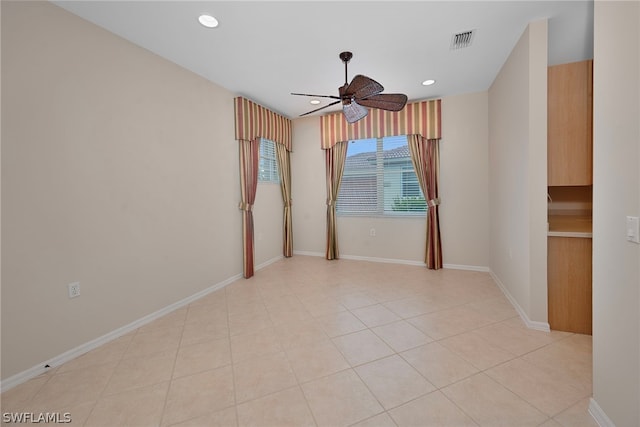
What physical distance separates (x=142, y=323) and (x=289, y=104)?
3.62m

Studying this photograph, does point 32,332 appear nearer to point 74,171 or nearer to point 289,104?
point 74,171

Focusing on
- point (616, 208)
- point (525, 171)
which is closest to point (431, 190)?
point (525, 171)

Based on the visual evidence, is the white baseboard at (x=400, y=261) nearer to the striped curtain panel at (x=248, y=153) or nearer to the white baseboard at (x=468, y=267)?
the white baseboard at (x=468, y=267)

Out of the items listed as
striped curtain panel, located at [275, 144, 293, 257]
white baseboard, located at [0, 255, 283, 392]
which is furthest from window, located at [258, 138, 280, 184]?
white baseboard, located at [0, 255, 283, 392]

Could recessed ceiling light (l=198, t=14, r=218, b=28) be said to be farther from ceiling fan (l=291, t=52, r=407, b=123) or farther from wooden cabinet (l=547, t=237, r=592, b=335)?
wooden cabinet (l=547, t=237, r=592, b=335)

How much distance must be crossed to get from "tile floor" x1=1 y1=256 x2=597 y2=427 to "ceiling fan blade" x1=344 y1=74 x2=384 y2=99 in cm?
216

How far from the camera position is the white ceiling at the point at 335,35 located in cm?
212

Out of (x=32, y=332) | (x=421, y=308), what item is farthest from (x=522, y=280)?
(x=32, y=332)

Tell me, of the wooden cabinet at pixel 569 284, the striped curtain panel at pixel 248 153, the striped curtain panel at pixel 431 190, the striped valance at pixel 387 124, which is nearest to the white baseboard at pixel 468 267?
the striped curtain panel at pixel 431 190

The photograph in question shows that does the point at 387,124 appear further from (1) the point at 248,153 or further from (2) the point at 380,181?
(1) the point at 248,153

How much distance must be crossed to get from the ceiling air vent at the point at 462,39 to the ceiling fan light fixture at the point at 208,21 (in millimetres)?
2213

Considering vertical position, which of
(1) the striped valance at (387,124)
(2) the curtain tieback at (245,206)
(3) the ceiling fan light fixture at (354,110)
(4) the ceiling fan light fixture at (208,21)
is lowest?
(2) the curtain tieback at (245,206)

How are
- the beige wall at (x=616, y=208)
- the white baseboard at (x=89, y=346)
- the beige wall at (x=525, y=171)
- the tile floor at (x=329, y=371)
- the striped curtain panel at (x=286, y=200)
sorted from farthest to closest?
1. the striped curtain panel at (x=286, y=200)
2. the beige wall at (x=525, y=171)
3. the white baseboard at (x=89, y=346)
4. the tile floor at (x=329, y=371)
5. the beige wall at (x=616, y=208)

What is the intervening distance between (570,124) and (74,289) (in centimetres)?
441
